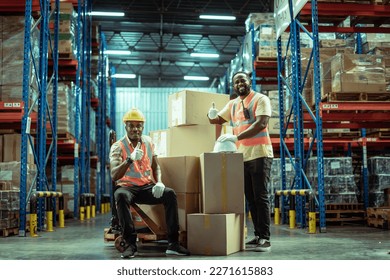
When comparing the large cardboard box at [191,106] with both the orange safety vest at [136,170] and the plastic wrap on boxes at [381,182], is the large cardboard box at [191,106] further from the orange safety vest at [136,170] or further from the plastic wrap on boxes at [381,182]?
the plastic wrap on boxes at [381,182]

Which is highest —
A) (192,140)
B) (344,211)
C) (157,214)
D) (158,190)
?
(192,140)

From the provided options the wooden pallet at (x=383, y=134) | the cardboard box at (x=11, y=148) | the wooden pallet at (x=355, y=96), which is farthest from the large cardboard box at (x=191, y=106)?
the wooden pallet at (x=383, y=134)

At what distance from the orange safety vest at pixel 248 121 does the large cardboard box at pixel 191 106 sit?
0.43 m

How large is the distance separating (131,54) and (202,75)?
4.91 m

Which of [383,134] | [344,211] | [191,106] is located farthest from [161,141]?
[383,134]

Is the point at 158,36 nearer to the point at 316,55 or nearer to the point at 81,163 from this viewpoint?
the point at 81,163

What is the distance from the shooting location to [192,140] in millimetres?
5891

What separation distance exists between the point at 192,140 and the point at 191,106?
0.41 meters

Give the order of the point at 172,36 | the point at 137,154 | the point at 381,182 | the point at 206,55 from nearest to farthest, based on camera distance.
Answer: the point at 137,154
the point at 381,182
the point at 172,36
the point at 206,55

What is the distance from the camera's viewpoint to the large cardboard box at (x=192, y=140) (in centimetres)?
588

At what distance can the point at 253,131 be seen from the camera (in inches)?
210

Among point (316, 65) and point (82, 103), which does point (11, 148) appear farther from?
point (316, 65)

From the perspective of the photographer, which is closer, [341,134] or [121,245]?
[121,245]

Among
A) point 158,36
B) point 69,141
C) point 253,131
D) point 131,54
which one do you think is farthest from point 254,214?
point 131,54
